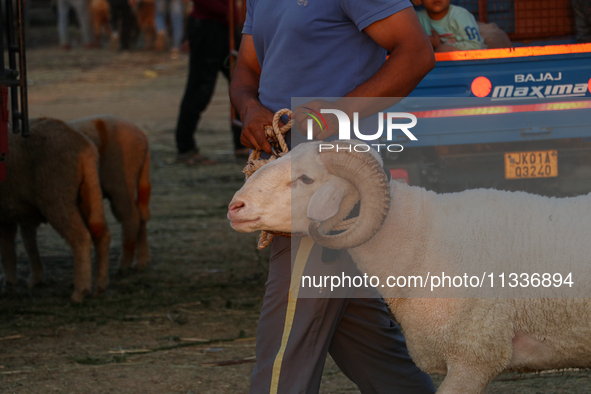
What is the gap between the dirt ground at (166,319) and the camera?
134 inches

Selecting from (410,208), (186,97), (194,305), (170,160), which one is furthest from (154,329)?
(170,160)

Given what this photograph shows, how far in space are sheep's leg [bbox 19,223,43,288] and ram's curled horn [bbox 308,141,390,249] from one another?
349 centimetres

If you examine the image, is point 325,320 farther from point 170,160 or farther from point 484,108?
point 170,160

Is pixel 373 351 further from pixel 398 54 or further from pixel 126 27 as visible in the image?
pixel 126 27

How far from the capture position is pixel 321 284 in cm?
236

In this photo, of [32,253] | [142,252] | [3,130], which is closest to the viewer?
[3,130]

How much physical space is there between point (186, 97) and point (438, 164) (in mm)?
4609

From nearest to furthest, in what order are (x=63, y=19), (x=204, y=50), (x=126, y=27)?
(x=204, y=50)
(x=63, y=19)
(x=126, y=27)

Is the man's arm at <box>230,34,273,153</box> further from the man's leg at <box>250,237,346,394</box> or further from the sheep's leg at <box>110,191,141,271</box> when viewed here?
the sheep's leg at <box>110,191,141,271</box>

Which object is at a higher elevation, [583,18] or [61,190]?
[583,18]

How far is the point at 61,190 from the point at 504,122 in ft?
9.46

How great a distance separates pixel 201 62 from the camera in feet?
27.3

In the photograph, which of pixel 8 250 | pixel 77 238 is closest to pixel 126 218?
pixel 77 238

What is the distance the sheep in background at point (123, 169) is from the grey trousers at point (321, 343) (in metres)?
3.17
